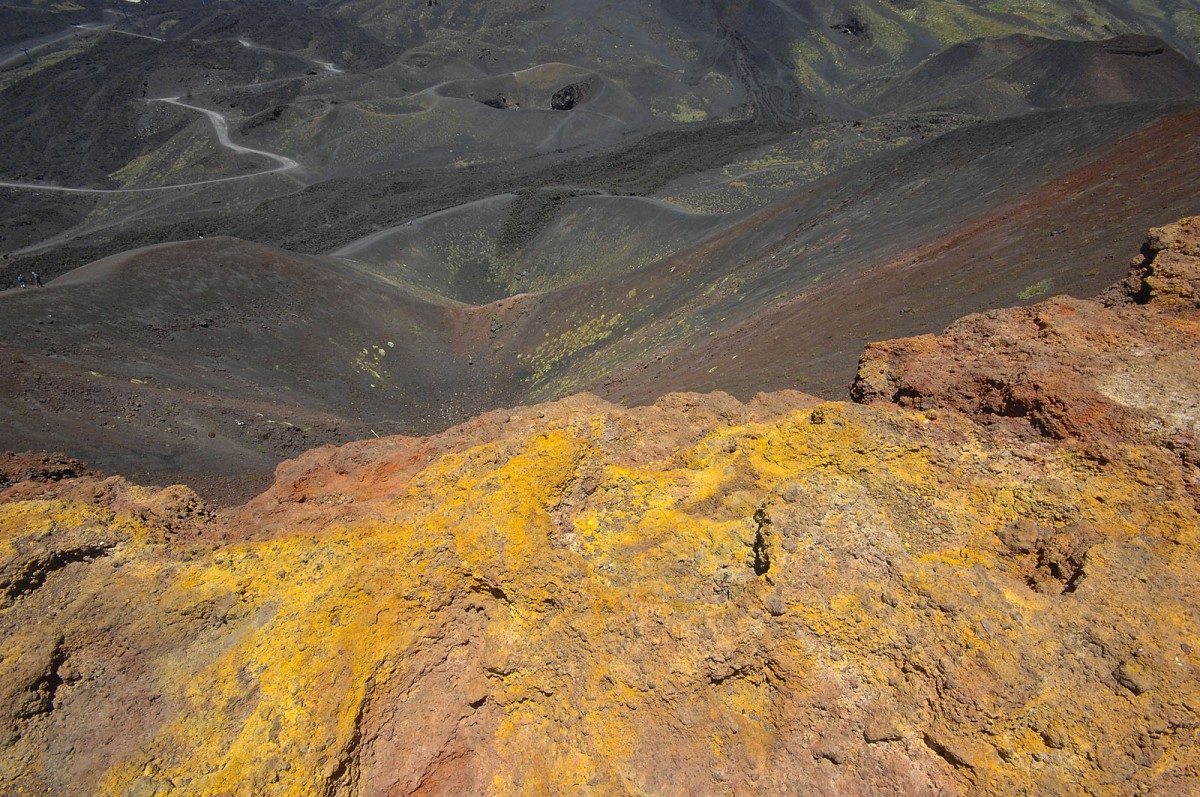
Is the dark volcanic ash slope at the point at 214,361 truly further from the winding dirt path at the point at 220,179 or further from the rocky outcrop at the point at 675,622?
the winding dirt path at the point at 220,179

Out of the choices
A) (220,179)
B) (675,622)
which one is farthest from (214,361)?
(220,179)

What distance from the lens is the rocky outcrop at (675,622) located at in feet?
11.6

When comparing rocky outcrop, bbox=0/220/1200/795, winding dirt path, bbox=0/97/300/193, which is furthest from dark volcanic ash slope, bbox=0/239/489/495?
winding dirt path, bbox=0/97/300/193

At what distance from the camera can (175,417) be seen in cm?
1500

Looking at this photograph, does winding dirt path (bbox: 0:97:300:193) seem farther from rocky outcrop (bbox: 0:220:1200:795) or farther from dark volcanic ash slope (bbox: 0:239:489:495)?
rocky outcrop (bbox: 0:220:1200:795)

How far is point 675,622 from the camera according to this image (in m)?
4.18

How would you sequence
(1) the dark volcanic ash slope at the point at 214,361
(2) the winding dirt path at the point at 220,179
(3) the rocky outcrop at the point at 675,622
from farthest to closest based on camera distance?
(2) the winding dirt path at the point at 220,179, (1) the dark volcanic ash slope at the point at 214,361, (3) the rocky outcrop at the point at 675,622

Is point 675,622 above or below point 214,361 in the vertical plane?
above

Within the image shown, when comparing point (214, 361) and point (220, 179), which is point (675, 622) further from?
point (220, 179)

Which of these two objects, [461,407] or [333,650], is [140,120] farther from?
[333,650]

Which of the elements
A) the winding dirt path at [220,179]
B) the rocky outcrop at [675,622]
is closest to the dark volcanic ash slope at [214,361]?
the rocky outcrop at [675,622]

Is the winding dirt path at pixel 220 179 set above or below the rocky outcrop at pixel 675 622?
below

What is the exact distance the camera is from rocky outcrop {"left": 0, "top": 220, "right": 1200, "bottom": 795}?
354cm

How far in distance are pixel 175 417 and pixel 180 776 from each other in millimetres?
14480
